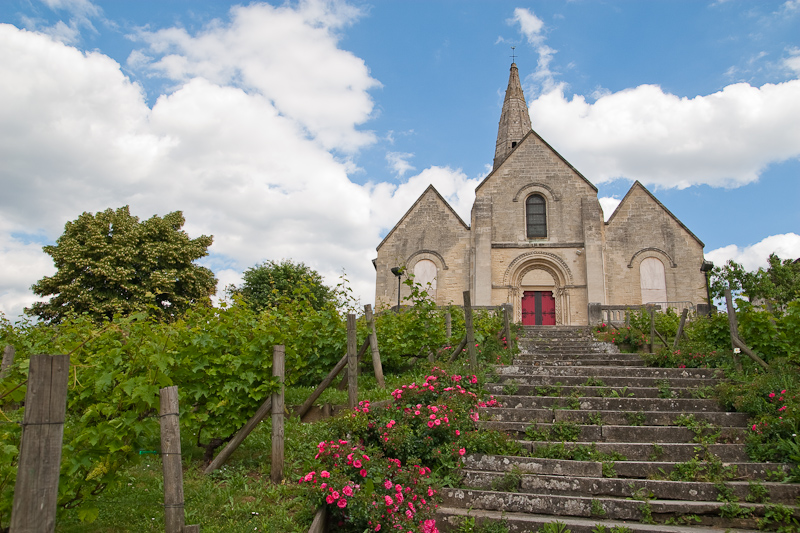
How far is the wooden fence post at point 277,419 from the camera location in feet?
18.2

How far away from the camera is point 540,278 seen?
2212cm

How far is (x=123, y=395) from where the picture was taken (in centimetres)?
429

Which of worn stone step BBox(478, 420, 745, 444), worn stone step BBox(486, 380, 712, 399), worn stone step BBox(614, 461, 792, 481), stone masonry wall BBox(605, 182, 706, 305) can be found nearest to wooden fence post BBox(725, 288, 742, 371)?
worn stone step BBox(486, 380, 712, 399)

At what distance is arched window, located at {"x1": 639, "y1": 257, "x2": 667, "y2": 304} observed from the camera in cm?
2064

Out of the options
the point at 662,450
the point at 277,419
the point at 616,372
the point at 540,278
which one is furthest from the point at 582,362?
the point at 540,278

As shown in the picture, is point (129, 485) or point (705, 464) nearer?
point (129, 485)

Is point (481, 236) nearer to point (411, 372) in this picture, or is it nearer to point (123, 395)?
point (411, 372)

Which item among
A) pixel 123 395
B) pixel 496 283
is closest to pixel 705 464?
pixel 123 395

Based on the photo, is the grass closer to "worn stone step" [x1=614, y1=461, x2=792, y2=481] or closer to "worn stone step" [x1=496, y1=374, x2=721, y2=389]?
"worn stone step" [x1=614, y1=461, x2=792, y2=481]

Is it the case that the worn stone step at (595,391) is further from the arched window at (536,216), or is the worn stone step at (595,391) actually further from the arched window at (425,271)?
the arched window at (536,216)

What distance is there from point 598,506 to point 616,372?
514 cm

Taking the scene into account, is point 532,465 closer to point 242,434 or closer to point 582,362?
point 242,434

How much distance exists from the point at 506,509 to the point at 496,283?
16975mm

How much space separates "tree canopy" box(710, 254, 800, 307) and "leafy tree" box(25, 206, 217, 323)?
1029 inches
